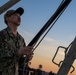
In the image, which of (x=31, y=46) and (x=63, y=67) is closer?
(x=31, y=46)

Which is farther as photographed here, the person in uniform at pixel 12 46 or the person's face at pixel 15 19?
the person's face at pixel 15 19

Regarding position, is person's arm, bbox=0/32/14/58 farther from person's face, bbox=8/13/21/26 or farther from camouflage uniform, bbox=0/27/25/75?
person's face, bbox=8/13/21/26

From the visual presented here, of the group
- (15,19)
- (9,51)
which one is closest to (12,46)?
(9,51)

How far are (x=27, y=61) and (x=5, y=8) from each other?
5.09ft

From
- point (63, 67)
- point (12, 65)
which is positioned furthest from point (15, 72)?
point (63, 67)

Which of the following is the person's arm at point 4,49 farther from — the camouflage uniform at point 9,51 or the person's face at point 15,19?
the person's face at point 15,19

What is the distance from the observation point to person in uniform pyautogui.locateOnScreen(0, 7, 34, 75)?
17.7 ft

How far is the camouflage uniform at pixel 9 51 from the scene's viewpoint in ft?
17.9

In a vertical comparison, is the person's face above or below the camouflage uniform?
above

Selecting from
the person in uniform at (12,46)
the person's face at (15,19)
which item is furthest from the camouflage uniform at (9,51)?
the person's face at (15,19)

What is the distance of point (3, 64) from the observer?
5473 millimetres

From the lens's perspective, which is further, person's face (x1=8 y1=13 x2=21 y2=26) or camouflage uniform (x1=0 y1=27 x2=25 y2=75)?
person's face (x1=8 y1=13 x2=21 y2=26)

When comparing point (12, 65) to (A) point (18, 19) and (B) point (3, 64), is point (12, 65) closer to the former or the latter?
(B) point (3, 64)

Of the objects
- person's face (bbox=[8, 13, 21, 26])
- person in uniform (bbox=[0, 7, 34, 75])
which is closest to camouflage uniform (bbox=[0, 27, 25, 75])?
person in uniform (bbox=[0, 7, 34, 75])
